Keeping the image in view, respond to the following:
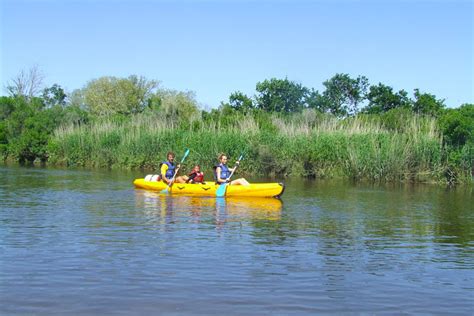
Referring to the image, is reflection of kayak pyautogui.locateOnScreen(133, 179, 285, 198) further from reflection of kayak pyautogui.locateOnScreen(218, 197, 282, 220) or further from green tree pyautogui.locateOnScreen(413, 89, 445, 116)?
green tree pyautogui.locateOnScreen(413, 89, 445, 116)

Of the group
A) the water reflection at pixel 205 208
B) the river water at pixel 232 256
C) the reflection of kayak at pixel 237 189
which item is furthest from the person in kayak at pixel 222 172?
the river water at pixel 232 256

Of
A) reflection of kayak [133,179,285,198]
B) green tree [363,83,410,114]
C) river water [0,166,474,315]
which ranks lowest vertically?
river water [0,166,474,315]

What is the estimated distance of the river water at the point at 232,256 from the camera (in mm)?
7344

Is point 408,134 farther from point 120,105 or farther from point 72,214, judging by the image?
point 120,105

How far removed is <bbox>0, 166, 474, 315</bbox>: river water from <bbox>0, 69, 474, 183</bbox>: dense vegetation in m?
6.51

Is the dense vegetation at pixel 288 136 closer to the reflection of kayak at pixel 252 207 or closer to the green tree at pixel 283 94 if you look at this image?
the green tree at pixel 283 94

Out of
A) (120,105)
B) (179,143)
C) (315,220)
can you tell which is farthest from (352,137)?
(120,105)

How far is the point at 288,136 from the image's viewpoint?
86.5 ft

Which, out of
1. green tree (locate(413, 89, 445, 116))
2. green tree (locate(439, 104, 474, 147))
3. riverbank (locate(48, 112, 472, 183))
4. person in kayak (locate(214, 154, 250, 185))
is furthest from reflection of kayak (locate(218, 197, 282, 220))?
green tree (locate(413, 89, 445, 116))

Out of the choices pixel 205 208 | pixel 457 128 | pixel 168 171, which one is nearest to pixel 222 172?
pixel 168 171

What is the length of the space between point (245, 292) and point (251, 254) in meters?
2.17

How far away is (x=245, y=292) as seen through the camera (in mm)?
7680

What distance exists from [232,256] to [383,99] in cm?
2984

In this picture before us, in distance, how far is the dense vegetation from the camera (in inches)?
928
